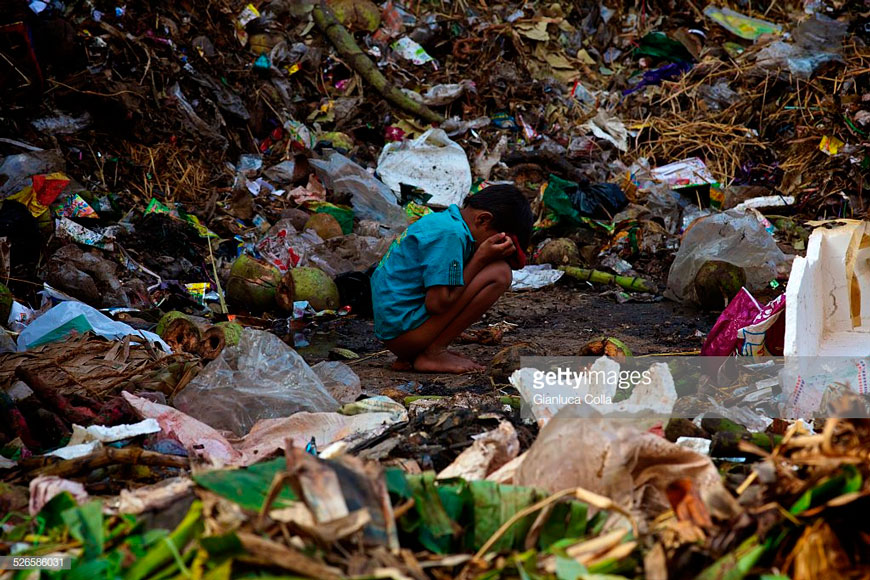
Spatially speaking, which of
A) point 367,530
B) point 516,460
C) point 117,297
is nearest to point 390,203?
point 117,297

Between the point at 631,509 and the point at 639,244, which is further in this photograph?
the point at 639,244

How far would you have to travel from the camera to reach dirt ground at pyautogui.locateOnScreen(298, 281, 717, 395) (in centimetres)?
372

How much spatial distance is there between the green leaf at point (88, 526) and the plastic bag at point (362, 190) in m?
4.78

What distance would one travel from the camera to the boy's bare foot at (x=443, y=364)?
3.82 m

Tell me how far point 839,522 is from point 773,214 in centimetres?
582

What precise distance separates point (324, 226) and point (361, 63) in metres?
2.95

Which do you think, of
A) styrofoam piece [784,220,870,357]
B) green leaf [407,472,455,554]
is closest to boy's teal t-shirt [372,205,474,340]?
styrofoam piece [784,220,870,357]

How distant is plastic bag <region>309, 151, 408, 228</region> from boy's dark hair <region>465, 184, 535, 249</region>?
2390mm

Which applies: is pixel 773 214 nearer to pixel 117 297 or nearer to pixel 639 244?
pixel 639 244

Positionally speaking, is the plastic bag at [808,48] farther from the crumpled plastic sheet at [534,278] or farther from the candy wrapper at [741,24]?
the crumpled plastic sheet at [534,278]

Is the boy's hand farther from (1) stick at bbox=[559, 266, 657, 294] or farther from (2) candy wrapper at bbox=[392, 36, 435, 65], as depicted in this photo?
(2) candy wrapper at bbox=[392, 36, 435, 65]

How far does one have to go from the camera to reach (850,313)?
9.81 feet

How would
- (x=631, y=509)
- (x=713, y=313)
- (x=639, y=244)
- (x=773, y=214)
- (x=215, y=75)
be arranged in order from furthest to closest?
(x=215, y=75) → (x=773, y=214) → (x=639, y=244) → (x=713, y=313) → (x=631, y=509)

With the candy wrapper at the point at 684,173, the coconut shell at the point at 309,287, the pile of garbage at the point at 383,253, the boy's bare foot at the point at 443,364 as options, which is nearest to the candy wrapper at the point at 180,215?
the pile of garbage at the point at 383,253
